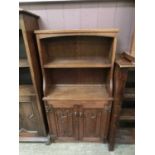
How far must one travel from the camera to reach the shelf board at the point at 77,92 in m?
1.46

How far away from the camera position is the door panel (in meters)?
1.56

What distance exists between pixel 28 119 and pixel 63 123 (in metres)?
0.44

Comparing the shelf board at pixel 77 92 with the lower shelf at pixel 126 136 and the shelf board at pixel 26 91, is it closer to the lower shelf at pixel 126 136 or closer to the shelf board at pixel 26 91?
the shelf board at pixel 26 91

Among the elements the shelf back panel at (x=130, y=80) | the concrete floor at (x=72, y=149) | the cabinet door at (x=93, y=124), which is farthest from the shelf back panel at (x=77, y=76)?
the concrete floor at (x=72, y=149)

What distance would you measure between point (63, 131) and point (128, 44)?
1.31 metres

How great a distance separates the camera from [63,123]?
159 centimetres

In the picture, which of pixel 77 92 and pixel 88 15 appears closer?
pixel 88 15

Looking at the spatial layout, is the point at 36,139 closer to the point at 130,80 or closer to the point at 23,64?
the point at 23,64

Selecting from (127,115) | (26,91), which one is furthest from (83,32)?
(127,115)

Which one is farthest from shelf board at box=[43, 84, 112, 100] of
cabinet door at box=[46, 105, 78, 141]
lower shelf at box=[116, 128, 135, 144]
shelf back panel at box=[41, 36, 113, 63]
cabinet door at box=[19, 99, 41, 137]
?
lower shelf at box=[116, 128, 135, 144]

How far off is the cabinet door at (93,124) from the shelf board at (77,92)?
15cm

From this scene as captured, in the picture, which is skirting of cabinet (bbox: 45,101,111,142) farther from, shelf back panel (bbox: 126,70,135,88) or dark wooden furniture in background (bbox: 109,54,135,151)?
shelf back panel (bbox: 126,70,135,88)
